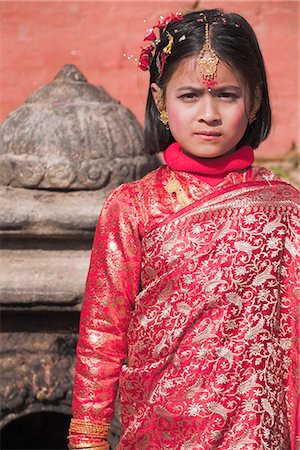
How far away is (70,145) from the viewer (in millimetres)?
3295

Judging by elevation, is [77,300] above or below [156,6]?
below

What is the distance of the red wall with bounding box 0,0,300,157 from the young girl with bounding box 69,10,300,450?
8.62 ft

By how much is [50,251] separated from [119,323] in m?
0.90

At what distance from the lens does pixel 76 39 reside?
16.7 ft

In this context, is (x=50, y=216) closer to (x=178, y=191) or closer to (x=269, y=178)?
(x=178, y=191)

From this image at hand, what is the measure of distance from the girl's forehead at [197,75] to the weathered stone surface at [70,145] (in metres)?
0.95

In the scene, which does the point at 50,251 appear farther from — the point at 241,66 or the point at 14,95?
the point at 14,95

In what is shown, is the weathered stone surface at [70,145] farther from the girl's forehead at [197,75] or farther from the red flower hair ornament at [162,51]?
the girl's forehead at [197,75]

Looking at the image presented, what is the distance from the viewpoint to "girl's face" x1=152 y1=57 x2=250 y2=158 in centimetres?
232

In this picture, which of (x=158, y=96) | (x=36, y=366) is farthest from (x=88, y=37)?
(x=158, y=96)

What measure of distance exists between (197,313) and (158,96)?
1.84 feet

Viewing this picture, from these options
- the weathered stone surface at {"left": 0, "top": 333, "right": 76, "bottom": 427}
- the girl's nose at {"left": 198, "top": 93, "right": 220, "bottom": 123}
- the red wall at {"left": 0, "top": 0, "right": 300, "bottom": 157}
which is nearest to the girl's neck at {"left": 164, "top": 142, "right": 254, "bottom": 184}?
the girl's nose at {"left": 198, "top": 93, "right": 220, "bottom": 123}

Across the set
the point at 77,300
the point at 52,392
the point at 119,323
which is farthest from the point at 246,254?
the point at 52,392

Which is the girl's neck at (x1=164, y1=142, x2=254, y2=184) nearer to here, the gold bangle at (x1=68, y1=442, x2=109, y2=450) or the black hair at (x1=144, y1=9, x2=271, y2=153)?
the black hair at (x1=144, y1=9, x2=271, y2=153)
